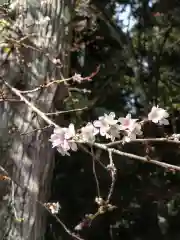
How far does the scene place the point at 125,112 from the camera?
2.37m

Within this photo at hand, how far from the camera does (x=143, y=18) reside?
101 inches

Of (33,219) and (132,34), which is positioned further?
(132,34)

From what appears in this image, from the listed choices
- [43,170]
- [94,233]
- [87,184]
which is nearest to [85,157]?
[87,184]

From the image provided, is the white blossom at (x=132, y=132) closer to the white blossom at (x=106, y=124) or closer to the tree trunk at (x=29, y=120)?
the white blossom at (x=106, y=124)

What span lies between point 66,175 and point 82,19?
71 cm

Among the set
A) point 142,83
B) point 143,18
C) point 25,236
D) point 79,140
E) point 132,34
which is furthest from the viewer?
point 132,34

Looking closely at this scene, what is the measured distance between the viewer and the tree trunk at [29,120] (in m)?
1.44

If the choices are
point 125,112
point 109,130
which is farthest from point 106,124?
point 125,112

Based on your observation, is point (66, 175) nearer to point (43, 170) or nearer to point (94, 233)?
point (94, 233)

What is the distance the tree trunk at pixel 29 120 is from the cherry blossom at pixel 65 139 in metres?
0.25

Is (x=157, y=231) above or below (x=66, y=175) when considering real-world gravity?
below

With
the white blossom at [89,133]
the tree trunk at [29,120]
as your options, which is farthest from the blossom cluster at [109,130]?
the tree trunk at [29,120]

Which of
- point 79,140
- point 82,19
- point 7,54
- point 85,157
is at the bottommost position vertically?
point 79,140

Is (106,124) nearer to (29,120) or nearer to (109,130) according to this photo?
(109,130)
